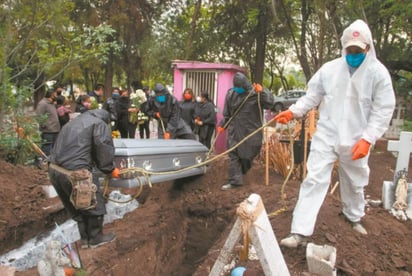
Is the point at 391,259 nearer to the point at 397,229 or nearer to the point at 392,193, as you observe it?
the point at 397,229

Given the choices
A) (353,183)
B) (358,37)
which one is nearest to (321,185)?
(353,183)

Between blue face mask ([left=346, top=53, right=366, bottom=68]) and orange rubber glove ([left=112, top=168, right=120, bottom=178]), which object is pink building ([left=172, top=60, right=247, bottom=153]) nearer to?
orange rubber glove ([left=112, top=168, right=120, bottom=178])

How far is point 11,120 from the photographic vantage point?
5586 mm

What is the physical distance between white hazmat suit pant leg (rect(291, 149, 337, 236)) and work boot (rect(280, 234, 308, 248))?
0.14ft

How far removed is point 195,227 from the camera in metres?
5.07

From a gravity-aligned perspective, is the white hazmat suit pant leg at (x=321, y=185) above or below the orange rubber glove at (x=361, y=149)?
below

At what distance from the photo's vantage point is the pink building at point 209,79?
8.16 metres

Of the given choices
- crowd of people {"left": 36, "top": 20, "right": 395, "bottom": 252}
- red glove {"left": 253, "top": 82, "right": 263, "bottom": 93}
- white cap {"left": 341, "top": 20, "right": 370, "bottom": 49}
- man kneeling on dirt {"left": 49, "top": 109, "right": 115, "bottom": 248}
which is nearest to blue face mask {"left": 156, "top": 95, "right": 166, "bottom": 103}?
crowd of people {"left": 36, "top": 20, "right": 395, "bottom": 252}

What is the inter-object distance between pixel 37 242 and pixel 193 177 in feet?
7.39

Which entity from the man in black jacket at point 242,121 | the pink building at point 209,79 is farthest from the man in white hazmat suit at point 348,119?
the pink building at point 209,79

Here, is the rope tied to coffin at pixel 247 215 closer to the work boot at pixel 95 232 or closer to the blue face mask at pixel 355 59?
the blue face mask at pixel 355 59

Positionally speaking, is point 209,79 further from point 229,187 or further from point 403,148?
point 403,148

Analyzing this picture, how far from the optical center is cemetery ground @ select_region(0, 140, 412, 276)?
3109mm

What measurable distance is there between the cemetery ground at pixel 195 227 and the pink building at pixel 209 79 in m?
2.28
